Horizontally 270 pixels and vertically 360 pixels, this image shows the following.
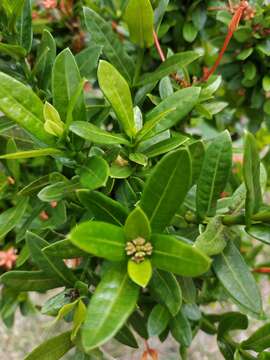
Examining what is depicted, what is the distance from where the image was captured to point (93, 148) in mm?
585

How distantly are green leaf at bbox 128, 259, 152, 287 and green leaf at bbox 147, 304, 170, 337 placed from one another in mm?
197

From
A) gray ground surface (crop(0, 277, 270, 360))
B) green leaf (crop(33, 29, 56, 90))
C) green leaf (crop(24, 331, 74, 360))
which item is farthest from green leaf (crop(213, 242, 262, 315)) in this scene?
gray ground surface (crop(0, 277, 270, 360))

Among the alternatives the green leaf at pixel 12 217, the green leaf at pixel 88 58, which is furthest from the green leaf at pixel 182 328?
the green leaf at pixel 88 58

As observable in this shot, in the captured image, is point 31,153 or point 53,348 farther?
point 53,348

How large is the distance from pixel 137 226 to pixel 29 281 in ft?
0.75

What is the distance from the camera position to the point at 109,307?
44cm

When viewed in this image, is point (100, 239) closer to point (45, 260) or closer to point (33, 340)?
point (45, 260)

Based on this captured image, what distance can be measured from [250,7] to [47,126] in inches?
18.4

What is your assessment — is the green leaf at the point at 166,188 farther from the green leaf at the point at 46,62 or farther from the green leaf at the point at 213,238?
the green leaf at the point at 46,62

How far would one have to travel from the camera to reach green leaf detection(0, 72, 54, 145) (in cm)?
51

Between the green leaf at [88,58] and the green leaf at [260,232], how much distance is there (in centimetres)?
32

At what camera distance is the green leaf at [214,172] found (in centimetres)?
55

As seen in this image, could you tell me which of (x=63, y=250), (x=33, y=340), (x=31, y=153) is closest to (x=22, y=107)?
(x=31, y=153)

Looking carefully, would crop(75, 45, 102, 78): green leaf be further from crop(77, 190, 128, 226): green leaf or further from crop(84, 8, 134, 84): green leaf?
crop(77, 190, 128, 226): green leaf
